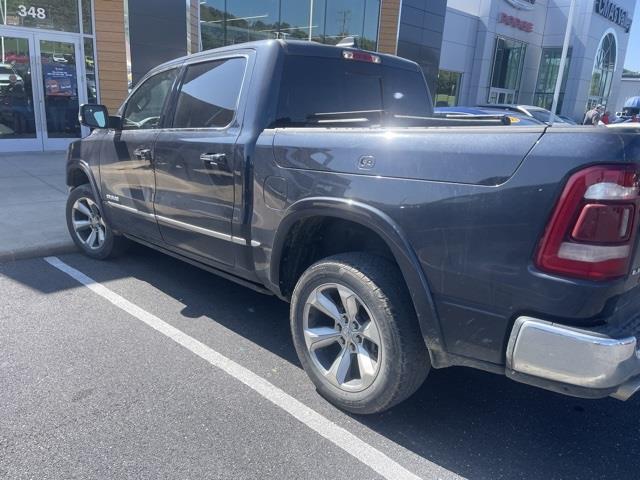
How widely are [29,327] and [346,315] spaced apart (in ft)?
7.93

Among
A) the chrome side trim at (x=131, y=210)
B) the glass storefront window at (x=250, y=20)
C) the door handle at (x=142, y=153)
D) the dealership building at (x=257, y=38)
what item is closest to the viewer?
the door handle at (x=142, y=153)

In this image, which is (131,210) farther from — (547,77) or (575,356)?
(547,77)

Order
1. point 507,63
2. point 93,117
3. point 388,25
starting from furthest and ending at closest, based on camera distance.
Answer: point 507,63 < point 388,25 < point 93,117

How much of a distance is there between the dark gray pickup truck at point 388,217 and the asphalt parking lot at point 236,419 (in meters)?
0.30

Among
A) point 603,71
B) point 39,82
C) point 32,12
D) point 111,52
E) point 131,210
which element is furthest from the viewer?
point 603,71

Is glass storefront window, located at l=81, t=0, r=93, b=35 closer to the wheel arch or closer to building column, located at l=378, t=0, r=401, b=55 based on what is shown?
the wheel arch

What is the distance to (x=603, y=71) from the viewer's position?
33.9 metres

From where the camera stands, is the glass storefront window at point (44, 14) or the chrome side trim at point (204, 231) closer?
the chrome side trim at point (204, 231)

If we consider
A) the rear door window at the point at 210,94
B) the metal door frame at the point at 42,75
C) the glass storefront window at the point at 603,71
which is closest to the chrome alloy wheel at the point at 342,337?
the rear door window at the point at 210,94

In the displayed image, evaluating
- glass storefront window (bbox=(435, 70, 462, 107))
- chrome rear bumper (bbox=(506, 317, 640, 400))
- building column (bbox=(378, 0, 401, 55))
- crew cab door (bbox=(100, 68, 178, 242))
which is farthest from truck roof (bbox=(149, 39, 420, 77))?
glass storefront window (bbox=(435, 70, 462, 107))

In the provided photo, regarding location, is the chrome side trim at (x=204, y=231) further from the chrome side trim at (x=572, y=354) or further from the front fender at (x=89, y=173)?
the chrome side trim at (x=572, y=354)

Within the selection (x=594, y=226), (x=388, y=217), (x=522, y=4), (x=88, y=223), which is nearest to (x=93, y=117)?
Answer: (x=88, y=223)

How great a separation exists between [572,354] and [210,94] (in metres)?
2.79

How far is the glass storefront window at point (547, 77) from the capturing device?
30172mm
